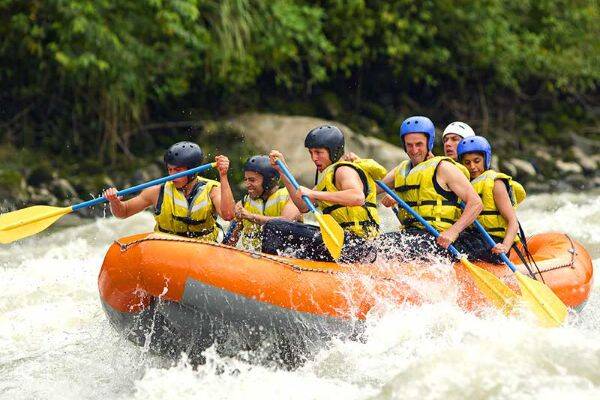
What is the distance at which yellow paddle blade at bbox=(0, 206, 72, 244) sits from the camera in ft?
21.9

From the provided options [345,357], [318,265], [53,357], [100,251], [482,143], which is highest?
[482,143]

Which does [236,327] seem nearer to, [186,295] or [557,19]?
[186,295]

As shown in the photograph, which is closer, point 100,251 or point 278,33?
point 100,251

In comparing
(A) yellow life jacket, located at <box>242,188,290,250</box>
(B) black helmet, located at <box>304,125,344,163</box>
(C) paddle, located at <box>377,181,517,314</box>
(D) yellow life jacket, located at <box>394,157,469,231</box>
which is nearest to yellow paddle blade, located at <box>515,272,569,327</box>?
(C) paddle, located at <box>377,181,517,314</box>

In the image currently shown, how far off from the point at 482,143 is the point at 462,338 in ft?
5.31

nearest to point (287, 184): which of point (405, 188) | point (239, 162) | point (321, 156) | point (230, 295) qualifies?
point (321, 156)

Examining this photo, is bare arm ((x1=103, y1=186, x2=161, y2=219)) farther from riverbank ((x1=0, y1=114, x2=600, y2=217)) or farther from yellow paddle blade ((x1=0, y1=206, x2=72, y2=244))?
riverbank ((x1=0, y1=114, x2=600, y2=217))

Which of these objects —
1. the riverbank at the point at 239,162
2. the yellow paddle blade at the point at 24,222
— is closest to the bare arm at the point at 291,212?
the yellow paddle blade at the point at 24,222

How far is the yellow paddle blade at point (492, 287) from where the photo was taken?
6.41 m

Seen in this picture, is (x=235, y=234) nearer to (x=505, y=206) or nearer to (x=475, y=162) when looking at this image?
(x=475, y=162)

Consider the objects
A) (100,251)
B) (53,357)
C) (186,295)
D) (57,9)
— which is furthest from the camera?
(57,9)

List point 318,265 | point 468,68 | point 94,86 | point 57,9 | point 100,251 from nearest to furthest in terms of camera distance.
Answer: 1. point 318,265
2. point 100,251
3. point 57,9
4. point 94,86
5. point 468,68

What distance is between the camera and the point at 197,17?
13156 mm

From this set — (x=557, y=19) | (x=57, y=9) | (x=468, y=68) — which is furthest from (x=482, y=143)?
(x=557, y=19)
